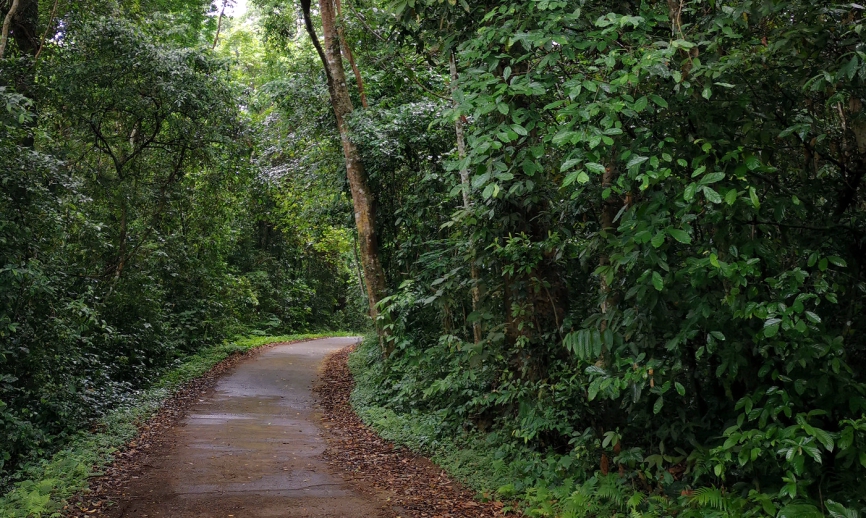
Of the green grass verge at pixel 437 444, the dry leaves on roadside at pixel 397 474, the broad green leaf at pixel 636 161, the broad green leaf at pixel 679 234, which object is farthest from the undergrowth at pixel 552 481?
the broad green leaf at pixel 636 161

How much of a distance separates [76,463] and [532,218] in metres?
5.86

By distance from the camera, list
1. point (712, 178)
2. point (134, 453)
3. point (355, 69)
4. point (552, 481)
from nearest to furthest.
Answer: point (712, 178)
point (552, 481)
point (134, 453)
point (355, 69)

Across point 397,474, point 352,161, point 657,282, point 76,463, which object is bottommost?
point 397,474

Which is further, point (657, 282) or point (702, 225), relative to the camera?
point (702, 225)

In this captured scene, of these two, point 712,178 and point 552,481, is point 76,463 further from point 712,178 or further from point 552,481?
point 712,178

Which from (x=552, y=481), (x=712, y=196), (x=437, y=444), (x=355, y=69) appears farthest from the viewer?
(x=355, y=69)

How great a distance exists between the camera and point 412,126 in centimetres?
1185

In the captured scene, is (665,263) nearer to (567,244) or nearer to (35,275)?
(567,244)

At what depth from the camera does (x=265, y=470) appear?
7.79m

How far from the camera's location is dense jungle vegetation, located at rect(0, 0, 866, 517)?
4332 millimetres

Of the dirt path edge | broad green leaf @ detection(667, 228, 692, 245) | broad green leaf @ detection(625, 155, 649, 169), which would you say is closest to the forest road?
the dirt path edge

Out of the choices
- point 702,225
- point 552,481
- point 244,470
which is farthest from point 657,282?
point 244,470

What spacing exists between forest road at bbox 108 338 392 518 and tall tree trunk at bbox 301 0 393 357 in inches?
108

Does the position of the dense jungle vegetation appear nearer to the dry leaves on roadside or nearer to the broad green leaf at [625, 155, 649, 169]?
the broad green leaf at [625, 155, 649, 169]
